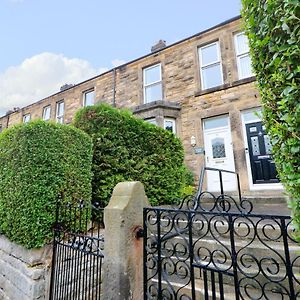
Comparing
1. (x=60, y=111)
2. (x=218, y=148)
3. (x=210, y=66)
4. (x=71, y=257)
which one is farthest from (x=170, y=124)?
(x=60, y=111)

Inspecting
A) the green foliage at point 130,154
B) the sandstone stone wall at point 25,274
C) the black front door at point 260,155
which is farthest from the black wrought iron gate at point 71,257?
the black front door at point 260,155

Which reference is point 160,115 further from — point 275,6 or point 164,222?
point 275,6

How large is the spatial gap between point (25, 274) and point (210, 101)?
735 cm

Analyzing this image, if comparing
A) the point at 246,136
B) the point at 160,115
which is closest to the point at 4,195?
the point at 160,115

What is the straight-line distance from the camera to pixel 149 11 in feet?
27.6

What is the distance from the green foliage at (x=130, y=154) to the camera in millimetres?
4246

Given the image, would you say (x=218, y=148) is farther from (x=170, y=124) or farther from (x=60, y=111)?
(x=60, y=111)

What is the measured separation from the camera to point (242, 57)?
26.4 ft

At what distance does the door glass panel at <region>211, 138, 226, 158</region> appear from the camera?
7.98 meters

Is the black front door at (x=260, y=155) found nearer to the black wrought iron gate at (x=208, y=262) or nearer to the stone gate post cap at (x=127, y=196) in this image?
the black wrought iron gate at (x=208, y=262)

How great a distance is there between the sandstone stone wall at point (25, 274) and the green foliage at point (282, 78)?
3.20 m

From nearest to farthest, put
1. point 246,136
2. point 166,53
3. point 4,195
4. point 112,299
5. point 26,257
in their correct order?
point 112,299 → point 26,257 → point 4,195 → point 246,136 → point 166,53

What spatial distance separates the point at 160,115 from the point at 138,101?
1942mm

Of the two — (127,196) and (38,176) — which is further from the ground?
(38,176)
